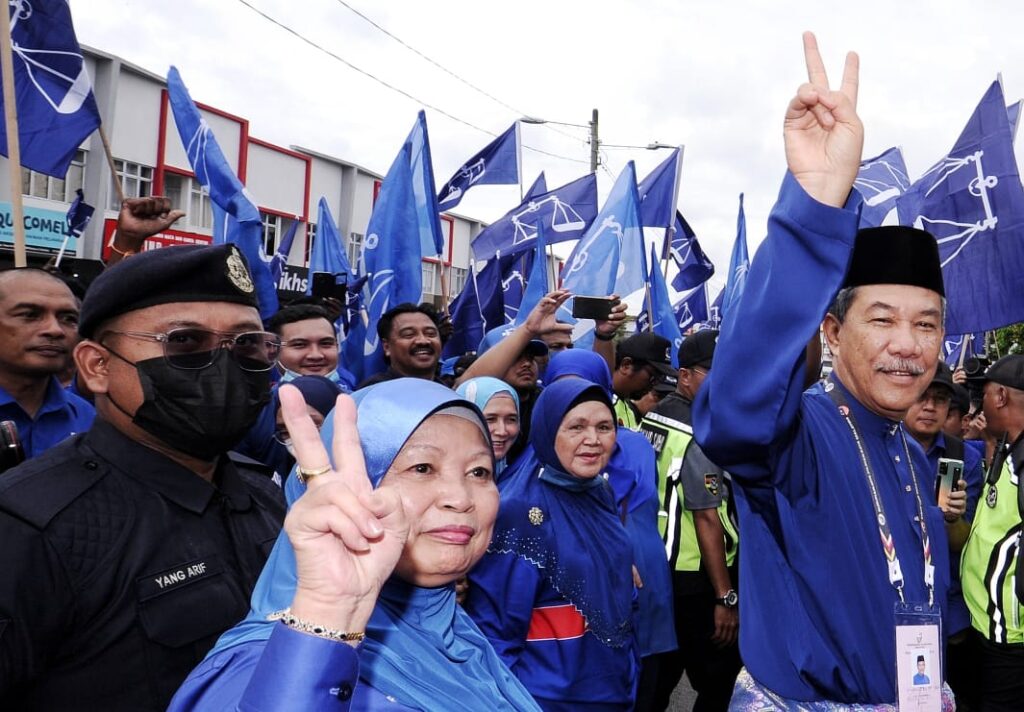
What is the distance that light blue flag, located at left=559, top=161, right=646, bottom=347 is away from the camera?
7957 mm

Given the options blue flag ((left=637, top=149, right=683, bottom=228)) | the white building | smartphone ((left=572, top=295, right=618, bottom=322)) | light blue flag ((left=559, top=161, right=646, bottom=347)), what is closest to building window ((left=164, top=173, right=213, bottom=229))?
the white building

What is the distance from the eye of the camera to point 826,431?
223 cm

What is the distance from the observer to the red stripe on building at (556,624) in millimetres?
3295

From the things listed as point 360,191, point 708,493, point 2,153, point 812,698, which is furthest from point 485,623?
point 360,191

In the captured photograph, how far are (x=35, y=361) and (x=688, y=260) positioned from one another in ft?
32.9

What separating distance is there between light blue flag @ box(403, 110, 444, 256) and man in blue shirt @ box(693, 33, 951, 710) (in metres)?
5.34

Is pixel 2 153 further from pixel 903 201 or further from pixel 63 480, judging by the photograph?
pixel 903 201

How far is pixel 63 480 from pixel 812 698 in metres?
1.74

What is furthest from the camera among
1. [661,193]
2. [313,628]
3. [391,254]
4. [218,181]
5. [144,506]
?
[661,193]

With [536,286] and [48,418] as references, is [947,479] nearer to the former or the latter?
[48,418]

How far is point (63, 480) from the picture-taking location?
1.86 meters

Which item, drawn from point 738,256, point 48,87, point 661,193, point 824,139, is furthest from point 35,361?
point 738,256

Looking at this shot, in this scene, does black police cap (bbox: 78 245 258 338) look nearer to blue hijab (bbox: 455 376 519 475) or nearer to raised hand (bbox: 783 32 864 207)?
raised hand (bbox: 783 32 864 207)

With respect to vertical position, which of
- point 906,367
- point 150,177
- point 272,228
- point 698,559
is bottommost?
point 698,559
